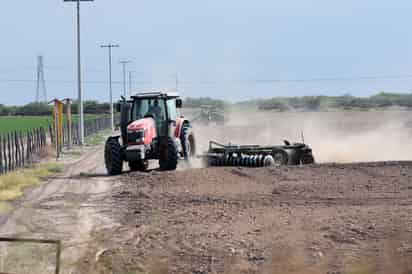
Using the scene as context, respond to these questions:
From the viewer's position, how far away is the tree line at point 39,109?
126 m

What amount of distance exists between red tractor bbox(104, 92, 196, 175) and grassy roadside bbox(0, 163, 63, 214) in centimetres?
254

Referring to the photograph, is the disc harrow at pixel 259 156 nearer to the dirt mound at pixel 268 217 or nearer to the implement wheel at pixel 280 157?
the implement wheel at pixel 280 157

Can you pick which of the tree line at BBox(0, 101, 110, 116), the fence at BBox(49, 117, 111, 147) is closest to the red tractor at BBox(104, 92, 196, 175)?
the fence at BBox(49, 117, 111, 147)

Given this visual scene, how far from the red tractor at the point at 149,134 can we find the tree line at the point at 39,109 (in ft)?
311

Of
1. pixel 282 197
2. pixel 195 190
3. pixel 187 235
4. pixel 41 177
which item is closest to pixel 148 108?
pixel 41 177

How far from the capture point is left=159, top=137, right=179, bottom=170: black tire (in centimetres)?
2656

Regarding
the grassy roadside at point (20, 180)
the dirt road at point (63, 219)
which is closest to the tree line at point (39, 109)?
the grassy roadside at point (20, 180)

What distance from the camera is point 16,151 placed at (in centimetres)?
3278

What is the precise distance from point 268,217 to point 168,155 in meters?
10.8

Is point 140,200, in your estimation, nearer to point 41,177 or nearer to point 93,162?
point 41,177

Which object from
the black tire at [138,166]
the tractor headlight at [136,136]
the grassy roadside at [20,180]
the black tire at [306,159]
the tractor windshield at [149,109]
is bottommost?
the grassy roadside at [20,180]

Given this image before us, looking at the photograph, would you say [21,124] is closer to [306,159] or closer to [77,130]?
[77,130]

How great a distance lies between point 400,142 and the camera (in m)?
40.4

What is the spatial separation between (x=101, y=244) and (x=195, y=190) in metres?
8.07
